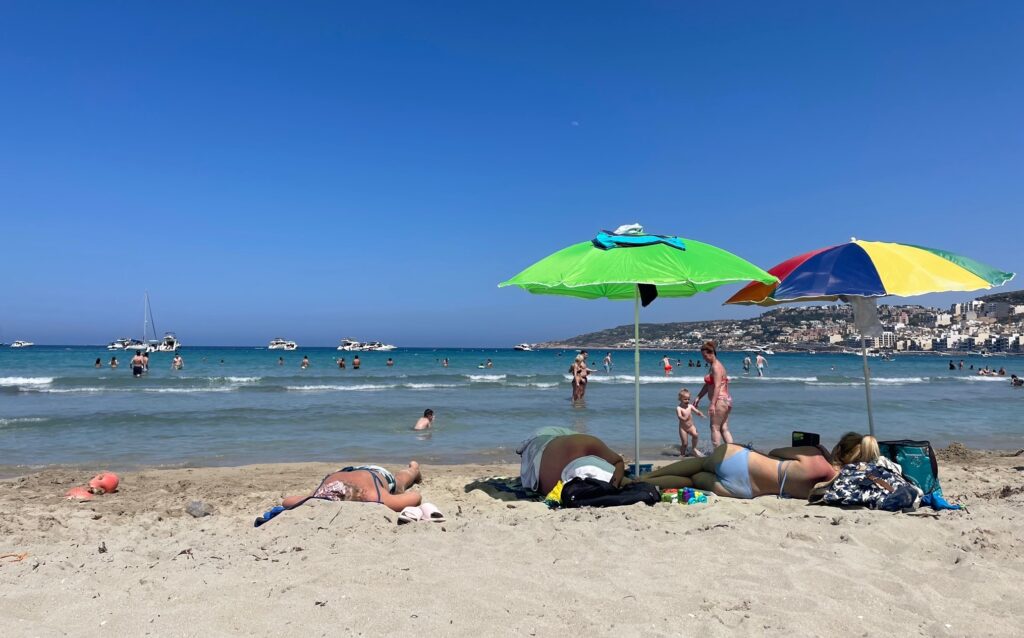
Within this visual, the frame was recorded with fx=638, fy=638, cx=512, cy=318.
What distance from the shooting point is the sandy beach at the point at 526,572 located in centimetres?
322

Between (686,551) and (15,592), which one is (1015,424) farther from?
(15,592)

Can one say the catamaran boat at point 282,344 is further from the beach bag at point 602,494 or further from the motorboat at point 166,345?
the beach bag at point 602,494

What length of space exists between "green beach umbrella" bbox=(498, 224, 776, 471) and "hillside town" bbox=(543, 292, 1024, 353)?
3515 inches

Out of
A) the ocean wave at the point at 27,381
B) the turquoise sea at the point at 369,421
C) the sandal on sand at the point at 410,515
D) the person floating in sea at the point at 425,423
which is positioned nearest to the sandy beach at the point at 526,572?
the sandal on sand at the point at 410,515

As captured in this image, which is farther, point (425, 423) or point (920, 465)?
point (425, 423)

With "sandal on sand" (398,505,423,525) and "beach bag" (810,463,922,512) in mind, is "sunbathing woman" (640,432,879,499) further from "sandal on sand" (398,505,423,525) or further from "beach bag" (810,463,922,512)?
"sandal on sand" (398,505,423,525)

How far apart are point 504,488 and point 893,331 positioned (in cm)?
10612

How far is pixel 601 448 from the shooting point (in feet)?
20.6

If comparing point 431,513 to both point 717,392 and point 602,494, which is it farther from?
point 717,392

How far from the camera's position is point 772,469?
20.0ft

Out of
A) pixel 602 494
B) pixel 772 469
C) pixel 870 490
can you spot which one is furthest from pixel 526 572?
pixel 870 490

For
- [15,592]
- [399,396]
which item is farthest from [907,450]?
[399,396]

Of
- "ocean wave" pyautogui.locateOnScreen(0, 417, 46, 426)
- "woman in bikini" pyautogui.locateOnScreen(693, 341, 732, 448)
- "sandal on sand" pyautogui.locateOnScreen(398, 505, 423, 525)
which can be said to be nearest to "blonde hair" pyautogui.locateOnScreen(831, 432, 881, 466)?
"woman in bikini" pyautogui.locateOnScreen(693, 341, 732, 448)

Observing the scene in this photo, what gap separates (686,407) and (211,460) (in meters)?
7.62
